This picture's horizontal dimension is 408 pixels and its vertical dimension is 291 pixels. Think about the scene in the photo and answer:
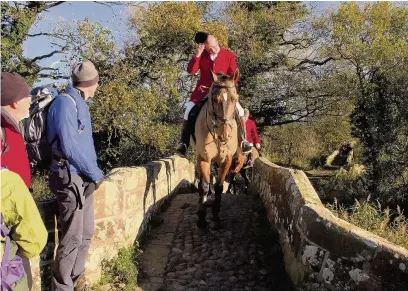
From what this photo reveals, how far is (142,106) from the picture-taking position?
51.8ft

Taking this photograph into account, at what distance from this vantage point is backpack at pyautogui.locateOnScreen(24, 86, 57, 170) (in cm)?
355

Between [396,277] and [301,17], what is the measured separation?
2084 centimetres

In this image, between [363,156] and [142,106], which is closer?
[363,156]

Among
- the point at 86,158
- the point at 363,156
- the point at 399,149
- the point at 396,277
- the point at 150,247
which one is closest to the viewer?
the point at 396,277

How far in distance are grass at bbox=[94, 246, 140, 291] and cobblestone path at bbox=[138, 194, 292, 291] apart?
0.15m

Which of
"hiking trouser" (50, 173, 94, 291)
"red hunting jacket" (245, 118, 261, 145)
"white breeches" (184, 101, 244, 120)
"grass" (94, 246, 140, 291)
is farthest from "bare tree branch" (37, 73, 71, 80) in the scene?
"hiking trouser" (50, 173, 94, 291)

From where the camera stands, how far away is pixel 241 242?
6.14 meters

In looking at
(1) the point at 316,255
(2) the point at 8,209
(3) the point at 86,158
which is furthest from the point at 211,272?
(2) the point at 8,209

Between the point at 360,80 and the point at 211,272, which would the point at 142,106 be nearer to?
the point at 360,80

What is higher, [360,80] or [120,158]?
[360,80]

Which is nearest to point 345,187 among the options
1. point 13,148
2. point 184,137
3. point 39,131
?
point 184,137

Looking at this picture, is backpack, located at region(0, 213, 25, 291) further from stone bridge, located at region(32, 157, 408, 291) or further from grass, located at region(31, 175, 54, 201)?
grass, located at region(31, 175, 54, 201)

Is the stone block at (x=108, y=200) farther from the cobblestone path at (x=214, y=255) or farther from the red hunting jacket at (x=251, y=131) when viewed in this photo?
the red hunting jacket at (x=251, y=131)

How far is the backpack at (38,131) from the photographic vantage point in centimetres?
355
